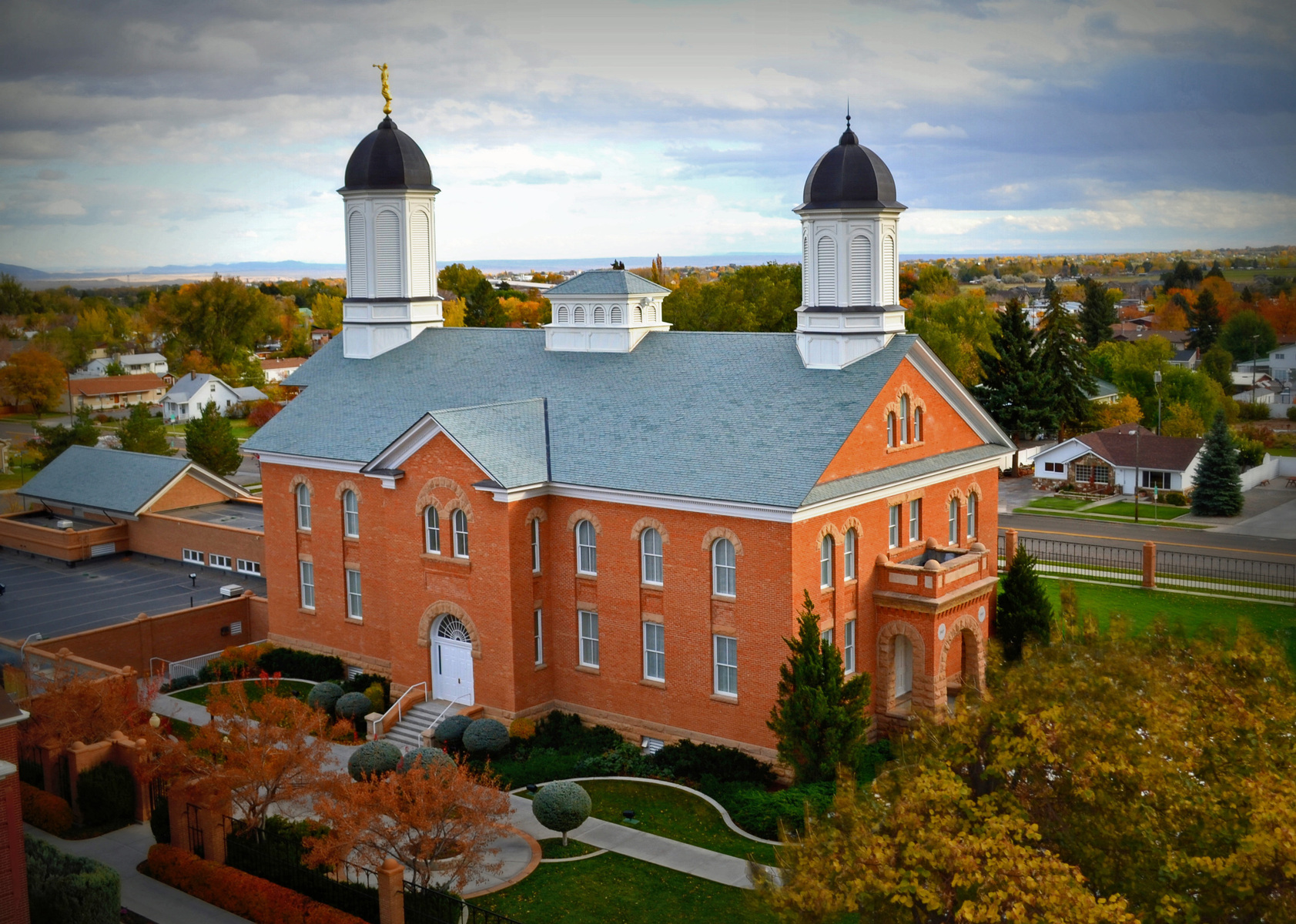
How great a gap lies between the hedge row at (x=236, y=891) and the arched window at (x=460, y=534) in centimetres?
1103

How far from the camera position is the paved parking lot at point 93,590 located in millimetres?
43000

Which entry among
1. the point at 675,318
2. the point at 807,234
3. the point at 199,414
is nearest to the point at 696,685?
the point at 807,234

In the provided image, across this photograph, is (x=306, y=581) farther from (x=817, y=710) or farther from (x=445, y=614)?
(x=817, y=710)

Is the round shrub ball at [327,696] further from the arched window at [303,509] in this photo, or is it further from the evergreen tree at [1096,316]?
the evergreen tree at [1096,316]

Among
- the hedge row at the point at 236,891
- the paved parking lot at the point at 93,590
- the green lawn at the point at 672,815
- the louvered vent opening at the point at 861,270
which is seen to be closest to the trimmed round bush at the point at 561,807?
the green lawn at the point at 672,815

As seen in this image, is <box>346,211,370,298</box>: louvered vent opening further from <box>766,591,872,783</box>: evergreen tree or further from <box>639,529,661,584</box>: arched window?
<box>766,591,872,783</box>: evergreen tree

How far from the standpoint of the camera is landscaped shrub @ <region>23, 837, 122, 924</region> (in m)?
20.6

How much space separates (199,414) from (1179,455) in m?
83.3

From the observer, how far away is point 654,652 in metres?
31.1

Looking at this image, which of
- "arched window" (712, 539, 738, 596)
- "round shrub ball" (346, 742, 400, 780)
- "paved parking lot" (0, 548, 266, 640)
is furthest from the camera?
"paved parking lot" (0, 548, 266, 640)

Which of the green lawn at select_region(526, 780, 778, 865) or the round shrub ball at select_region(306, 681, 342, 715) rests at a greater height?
the round shrub ball at select_region(306, 681, 342, 715)

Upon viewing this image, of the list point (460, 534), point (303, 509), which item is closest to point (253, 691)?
point (303, 509)

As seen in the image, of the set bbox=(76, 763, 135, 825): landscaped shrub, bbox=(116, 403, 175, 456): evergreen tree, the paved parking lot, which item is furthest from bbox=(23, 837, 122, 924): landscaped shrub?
bbox=(116, 403, 175, 456): evergreen tree

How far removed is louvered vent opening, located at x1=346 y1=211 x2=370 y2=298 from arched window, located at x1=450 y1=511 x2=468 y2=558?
11.9m
